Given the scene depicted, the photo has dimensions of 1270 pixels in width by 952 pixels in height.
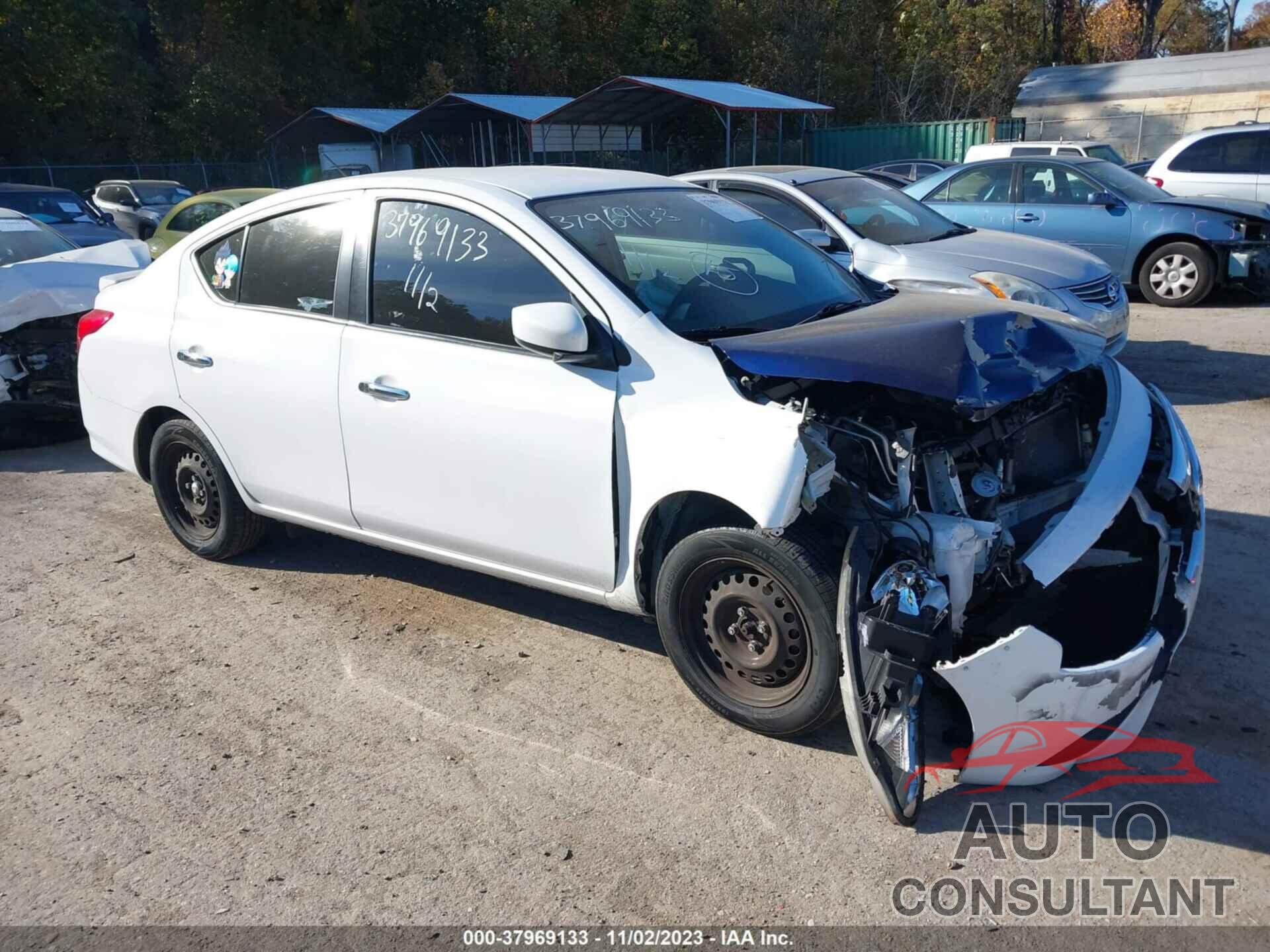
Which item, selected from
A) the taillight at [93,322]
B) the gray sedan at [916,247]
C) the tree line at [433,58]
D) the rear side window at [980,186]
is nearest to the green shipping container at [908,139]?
the tree line at [433,58]

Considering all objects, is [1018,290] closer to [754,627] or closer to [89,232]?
[754,627]

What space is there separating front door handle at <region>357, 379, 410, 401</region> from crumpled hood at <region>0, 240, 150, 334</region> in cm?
396

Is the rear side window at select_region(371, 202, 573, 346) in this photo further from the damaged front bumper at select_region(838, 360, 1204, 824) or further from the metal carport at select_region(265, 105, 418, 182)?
the metal carport at select_region(265, 105, 418, 182)

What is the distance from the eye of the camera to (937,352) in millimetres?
3178

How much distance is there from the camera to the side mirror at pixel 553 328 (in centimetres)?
348

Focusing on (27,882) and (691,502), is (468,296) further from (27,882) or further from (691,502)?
(27,882)

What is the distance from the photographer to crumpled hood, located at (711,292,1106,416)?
3.08m

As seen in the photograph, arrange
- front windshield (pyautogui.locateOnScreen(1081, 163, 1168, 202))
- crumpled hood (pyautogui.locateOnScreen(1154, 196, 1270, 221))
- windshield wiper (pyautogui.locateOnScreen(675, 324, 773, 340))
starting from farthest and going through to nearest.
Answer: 1. front windshield (pyautogui.locateOnScreen(1081, 163, 1168, 202))
2. crumpled hood (pyautogui.locateOnScreen(1154, 196, 1270, 221))
3. windshield wiper (pyautogui.locateOnScreen(675, 324, 773, 340))

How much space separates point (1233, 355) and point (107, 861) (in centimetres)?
899

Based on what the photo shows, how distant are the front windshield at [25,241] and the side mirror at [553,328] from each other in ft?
21.9

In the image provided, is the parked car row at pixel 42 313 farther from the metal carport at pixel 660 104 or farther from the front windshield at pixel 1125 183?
the metal carport at pixel 660 104

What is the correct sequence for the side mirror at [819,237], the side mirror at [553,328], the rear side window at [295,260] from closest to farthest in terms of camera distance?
the side mirror at [553,328] < the rear side window at [295,260] < the side mirror at [819,237]

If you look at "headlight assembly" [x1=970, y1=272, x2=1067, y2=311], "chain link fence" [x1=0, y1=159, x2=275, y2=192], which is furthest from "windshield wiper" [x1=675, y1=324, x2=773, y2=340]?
"chain link fence" [x1=0, y1=159, x2=275, y2=192]

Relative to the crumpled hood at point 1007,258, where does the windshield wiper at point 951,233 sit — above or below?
above
